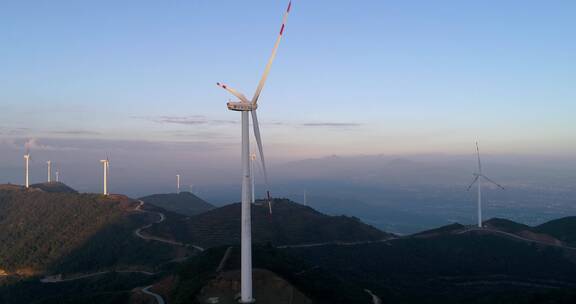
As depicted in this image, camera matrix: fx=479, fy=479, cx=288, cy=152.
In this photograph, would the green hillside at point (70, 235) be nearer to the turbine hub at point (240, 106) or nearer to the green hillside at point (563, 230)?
the turbine hub at point (240, 106)

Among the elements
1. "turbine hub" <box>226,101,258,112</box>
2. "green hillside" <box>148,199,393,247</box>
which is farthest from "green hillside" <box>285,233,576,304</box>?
"turbine hub" <box>226,101,258,112</box>

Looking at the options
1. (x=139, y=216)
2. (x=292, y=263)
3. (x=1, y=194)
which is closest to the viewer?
(x=292, y=263)

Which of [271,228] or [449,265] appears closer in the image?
[449,265]

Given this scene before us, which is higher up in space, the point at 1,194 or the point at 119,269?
the point at 1,194

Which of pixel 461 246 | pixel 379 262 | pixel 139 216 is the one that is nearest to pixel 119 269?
pixel 139 216

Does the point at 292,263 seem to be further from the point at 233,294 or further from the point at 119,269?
the point at 119,269

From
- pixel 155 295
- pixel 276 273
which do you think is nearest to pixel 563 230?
pixel 276 273

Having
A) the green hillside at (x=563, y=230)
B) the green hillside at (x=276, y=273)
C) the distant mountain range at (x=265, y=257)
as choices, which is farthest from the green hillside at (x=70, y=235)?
the green hillside at (x=563, y=230)

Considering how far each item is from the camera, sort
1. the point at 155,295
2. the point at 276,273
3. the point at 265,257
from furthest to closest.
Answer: the point at 265,257
the point at 155,295
the point at 276,273

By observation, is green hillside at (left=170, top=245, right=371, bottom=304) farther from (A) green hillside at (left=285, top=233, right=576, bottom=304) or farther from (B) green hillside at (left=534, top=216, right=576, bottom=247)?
(B) green hillside at (left=534, top=216, right=576, bottom=247)

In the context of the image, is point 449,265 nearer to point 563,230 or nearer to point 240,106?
point 563,230

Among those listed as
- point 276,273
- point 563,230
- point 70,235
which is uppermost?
point 276,273
